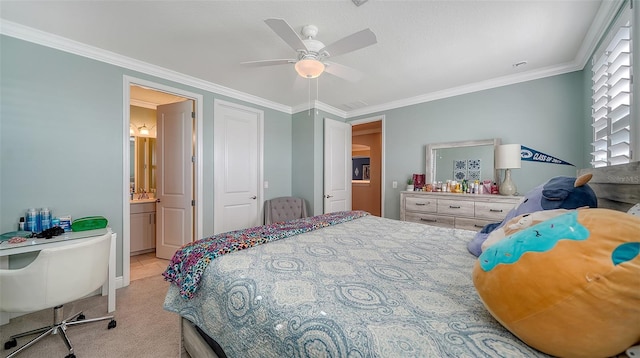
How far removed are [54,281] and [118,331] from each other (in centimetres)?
66

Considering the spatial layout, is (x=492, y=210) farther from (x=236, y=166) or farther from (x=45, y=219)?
(x=45, y=219)

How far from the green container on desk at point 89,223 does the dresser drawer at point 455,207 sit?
3845 millimetres

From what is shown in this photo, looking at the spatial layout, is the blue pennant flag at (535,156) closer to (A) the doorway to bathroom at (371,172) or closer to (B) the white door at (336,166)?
(B) the white door at (336,166)

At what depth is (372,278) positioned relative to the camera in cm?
107

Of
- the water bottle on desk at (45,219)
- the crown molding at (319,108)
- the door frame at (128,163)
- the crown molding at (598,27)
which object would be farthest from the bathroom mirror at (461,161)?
the water bottle on desk at (45,219)

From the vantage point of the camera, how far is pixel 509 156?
2.70 metres

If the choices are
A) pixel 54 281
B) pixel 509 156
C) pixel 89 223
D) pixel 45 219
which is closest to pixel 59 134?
pixel 45 219

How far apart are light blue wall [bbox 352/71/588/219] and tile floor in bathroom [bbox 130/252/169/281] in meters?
3.56

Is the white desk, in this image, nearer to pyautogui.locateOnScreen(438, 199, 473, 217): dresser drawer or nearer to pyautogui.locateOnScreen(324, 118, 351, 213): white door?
pyautogui.locateOnScreen(324, 118, 351, 213): white door

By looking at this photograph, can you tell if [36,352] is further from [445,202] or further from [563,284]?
[445,202]

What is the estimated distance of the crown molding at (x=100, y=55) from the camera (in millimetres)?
2053

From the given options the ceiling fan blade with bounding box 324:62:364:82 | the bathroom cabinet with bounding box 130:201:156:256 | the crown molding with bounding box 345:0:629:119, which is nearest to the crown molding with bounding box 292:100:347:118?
the crown molding with bounding box 345:0:629:119

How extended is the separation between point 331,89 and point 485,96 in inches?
82.4

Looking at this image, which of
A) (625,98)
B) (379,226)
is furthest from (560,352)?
(625,98)
